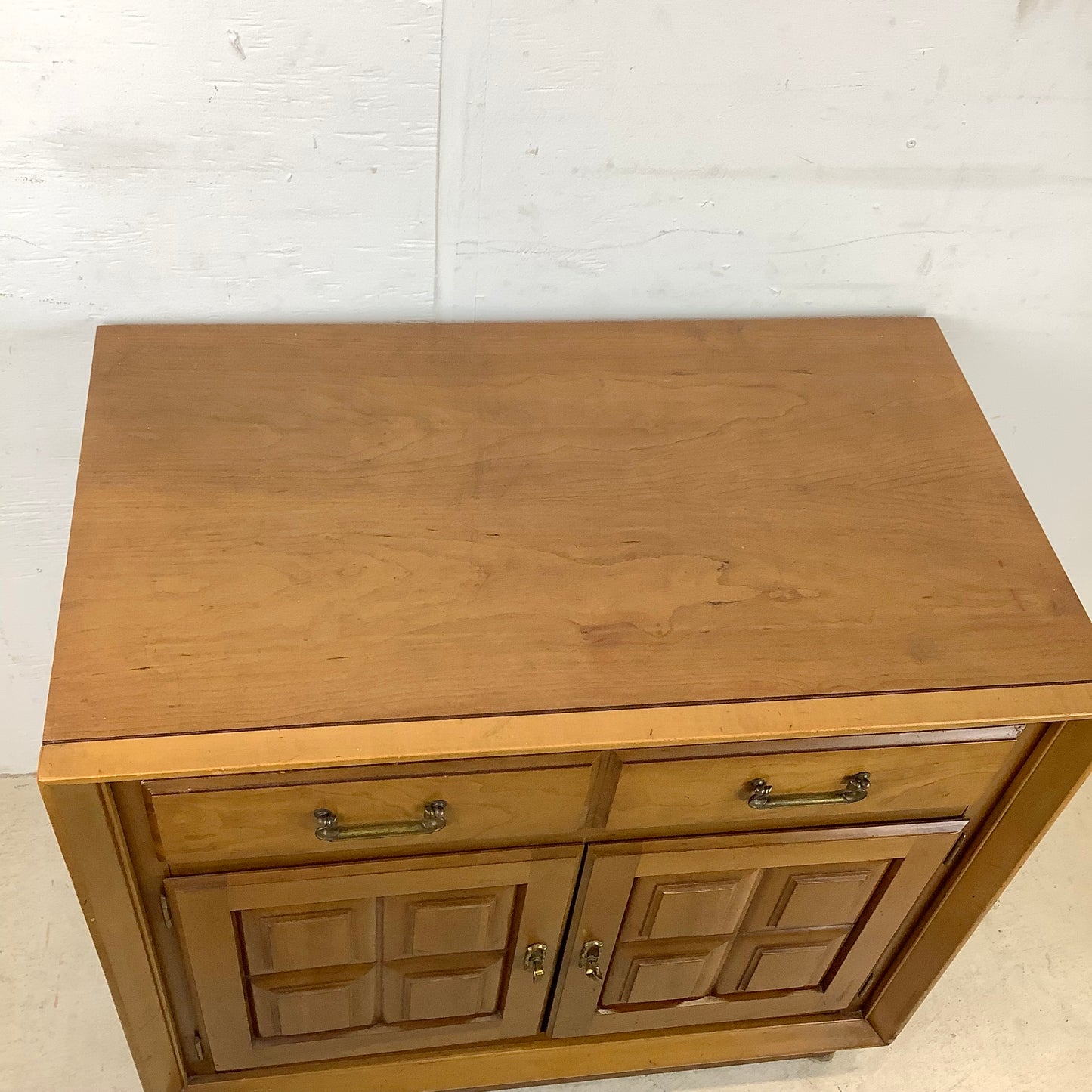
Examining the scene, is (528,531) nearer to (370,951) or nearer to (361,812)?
(361,812)

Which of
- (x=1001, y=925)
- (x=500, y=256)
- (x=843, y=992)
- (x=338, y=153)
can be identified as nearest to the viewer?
(x=338, y=153)

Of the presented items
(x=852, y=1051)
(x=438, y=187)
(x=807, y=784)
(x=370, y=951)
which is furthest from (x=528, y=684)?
(x=852, y=1051)

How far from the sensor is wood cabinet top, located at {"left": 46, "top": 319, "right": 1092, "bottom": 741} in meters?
0.87

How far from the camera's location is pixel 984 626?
38.1 inches

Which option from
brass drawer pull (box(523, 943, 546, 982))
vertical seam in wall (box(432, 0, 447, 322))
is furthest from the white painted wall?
brass drawer pull (box(523, 943, 546, 982))

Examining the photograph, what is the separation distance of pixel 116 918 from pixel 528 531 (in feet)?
1.63

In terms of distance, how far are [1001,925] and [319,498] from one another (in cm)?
126

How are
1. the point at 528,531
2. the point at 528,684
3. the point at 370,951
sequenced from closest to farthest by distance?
the point at 528,684, the point at 528,531, the point at 370,951

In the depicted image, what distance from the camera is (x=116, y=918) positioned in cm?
94

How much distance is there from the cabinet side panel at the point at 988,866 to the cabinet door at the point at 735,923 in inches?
1.6

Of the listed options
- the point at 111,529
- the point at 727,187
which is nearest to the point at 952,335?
the point at 727,187

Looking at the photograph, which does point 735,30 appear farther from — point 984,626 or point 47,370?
point 47,370

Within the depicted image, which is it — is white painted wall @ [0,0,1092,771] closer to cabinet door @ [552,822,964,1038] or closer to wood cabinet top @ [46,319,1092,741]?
wood cabinet top @ [46,319,1092,741]

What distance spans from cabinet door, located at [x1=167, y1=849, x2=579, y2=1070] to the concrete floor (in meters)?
0.32
